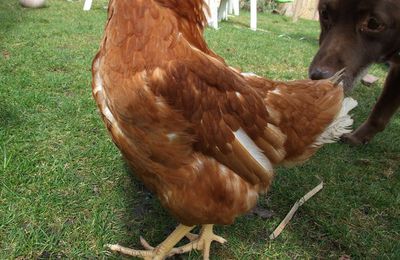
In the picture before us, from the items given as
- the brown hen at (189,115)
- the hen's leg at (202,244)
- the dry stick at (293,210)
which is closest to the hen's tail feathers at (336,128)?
the brown hen at (189,115)

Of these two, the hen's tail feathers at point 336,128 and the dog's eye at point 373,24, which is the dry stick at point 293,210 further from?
the dog's eye at point 373,24

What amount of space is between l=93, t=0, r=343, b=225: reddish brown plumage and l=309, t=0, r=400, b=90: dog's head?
3.14 ft

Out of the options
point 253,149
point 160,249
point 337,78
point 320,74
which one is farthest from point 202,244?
point 320,74

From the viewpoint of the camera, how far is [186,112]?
1.61 metres

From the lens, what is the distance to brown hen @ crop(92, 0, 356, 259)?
152 centimetres

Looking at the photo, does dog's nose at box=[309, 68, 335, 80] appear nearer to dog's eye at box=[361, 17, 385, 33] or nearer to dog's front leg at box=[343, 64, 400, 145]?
dog's eye at box=[361, 17, 385, 33]

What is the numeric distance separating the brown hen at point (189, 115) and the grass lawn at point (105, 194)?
0.26m

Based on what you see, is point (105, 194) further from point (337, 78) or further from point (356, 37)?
point (356, 37)

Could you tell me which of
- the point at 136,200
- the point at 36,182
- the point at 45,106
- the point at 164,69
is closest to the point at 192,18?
Answer: the point at 164,69

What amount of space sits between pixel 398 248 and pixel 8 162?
238 centimetres

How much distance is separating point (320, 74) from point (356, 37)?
1.50ft

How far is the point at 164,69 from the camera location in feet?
5.00

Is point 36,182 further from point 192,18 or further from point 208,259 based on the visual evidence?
point 192,18

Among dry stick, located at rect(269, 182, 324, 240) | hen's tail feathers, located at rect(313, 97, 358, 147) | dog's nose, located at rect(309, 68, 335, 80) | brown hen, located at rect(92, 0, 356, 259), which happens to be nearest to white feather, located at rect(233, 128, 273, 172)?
brown hen, located at rect(92, 0, 356, 259)
